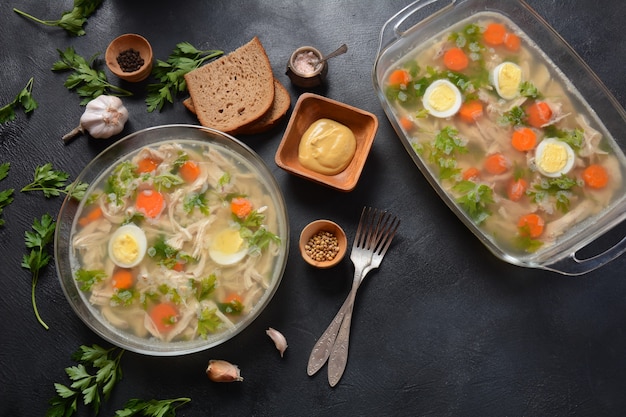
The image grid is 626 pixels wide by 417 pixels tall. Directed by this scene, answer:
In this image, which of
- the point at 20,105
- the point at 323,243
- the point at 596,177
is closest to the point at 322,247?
the point at 323,243

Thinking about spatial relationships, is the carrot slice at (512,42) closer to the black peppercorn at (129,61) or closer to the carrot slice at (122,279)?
the black peppercorn at (129,61)

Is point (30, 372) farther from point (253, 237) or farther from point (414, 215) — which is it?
point (414, 215)

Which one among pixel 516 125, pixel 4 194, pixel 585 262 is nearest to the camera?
pixel 585 262

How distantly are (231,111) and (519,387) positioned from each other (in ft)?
8.78

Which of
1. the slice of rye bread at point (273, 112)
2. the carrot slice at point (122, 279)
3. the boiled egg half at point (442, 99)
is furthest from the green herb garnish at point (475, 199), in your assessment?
the carrot slice at point (122, 279)

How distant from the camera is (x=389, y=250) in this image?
4.10 meters

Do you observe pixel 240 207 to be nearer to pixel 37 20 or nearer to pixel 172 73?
pixel 172 73

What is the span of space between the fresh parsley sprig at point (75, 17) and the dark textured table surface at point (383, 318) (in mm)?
404

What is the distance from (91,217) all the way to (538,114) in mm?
3040

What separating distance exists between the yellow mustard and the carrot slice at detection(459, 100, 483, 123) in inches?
30.0

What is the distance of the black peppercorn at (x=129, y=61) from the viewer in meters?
→ 4.17

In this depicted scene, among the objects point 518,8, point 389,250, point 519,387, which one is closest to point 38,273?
point 389,250

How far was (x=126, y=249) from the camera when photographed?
3.89 meters

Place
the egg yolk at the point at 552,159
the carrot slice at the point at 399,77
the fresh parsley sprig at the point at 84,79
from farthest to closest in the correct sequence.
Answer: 1. the fresh parsley sprig at the point at 84,79
2. the carrot slice at the point at 399,77
3. the egg yolk at the point at 552,159
